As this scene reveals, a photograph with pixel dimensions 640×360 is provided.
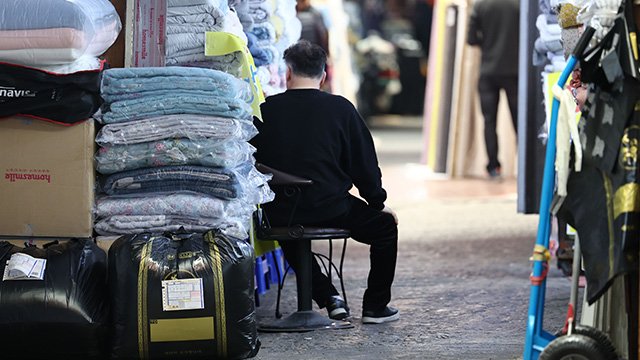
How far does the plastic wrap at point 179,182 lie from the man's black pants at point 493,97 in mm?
6331

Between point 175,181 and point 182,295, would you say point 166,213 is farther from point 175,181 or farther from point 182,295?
point 182,295

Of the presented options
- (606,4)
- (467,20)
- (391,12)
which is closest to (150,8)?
(606,4)

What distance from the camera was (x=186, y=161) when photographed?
14.4 ft

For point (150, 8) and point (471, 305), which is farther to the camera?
point (471, 305)

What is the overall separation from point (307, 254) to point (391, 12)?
889 inches

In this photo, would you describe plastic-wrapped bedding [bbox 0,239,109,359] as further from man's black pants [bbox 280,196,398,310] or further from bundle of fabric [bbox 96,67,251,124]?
man's black pants [bbox 280,196,398,310]

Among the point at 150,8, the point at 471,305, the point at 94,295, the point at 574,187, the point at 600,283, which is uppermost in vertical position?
the point at 150,8

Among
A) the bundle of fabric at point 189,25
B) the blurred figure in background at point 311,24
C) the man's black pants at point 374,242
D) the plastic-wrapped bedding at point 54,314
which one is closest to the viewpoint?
the plastic-wrapped bedding at point 54,314

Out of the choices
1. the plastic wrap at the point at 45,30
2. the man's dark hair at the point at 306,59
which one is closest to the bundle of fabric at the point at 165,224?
the plastic wrap at the point at 45,30

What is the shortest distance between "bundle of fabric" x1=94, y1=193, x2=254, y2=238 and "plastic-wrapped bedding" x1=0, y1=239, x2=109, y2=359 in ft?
0.95

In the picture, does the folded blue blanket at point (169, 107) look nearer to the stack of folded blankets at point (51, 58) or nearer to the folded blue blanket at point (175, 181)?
the stack of folded blankets at point (51, 58)

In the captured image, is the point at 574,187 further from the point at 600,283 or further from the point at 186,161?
the point at 186,161

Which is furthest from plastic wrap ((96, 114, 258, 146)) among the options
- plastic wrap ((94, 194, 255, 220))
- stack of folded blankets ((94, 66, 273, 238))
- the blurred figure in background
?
the blurred figure in background

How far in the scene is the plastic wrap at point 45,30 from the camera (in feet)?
13.6
